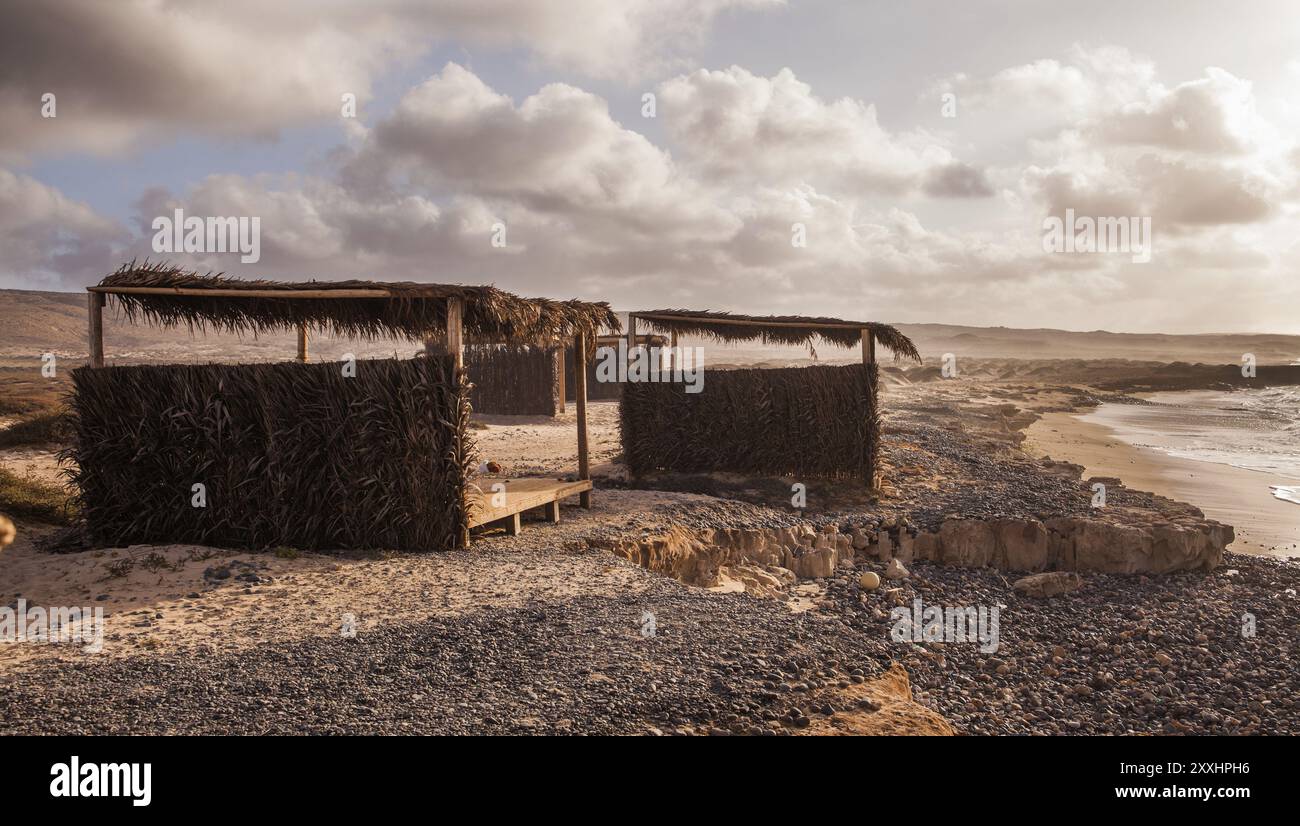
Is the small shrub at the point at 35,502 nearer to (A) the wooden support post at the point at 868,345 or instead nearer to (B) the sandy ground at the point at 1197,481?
(A) the wooden support post at the point at 868,345

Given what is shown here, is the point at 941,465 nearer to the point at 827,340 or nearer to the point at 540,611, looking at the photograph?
the point at 827,340

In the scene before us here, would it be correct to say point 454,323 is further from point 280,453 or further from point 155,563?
point 155,563

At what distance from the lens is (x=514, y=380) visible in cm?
2770

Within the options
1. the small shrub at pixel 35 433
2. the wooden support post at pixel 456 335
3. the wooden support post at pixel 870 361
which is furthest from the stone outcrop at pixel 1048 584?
the small shrub at pixel 35 433

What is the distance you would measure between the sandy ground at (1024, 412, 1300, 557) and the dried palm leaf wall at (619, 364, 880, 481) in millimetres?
6220

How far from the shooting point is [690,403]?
49.1 feet

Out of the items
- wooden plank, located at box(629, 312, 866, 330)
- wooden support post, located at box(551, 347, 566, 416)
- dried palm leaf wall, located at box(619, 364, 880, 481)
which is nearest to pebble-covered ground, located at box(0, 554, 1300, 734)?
dried palm leaf wall, located at box(619, 364, 880, 481)

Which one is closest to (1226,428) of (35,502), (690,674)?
(690,674)

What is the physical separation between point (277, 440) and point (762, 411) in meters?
8.70

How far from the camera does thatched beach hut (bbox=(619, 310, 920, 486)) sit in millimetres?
14383

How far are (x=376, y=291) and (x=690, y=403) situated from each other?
7197mm

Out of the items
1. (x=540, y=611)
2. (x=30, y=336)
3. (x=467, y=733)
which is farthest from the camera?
(x=30, y=336)
